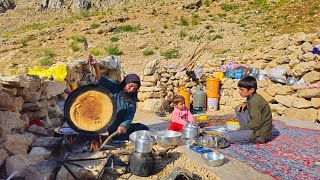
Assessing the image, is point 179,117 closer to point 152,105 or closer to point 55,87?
point 55,87

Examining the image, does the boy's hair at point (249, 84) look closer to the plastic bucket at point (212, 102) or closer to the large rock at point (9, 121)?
the large rock at point (9, 121)

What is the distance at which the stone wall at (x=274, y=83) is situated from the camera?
671 cm

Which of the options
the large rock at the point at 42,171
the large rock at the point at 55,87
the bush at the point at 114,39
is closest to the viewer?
the large rock at the point at 42,171

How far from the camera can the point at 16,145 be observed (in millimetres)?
3320

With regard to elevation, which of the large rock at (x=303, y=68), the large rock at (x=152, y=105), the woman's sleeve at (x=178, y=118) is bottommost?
the large rock at (x=152, y=105)

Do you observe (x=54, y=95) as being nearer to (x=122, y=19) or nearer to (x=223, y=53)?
(x=223, y=53)

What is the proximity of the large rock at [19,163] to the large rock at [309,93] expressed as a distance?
5.63 m

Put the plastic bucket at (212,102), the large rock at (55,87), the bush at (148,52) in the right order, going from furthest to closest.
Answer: the bush at (148,52) < the plastic bucket at (212,102) < the large rock at (55,87)

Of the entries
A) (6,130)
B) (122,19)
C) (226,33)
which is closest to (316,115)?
(6,130)

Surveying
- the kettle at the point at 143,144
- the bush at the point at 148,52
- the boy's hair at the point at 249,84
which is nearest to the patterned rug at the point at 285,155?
the boy's hair at the point at 249,84

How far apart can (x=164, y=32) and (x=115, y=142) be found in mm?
16681

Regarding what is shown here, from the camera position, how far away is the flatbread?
141 inches

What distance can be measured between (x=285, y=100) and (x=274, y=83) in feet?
2.18

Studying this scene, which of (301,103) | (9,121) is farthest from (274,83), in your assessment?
(9,121)
